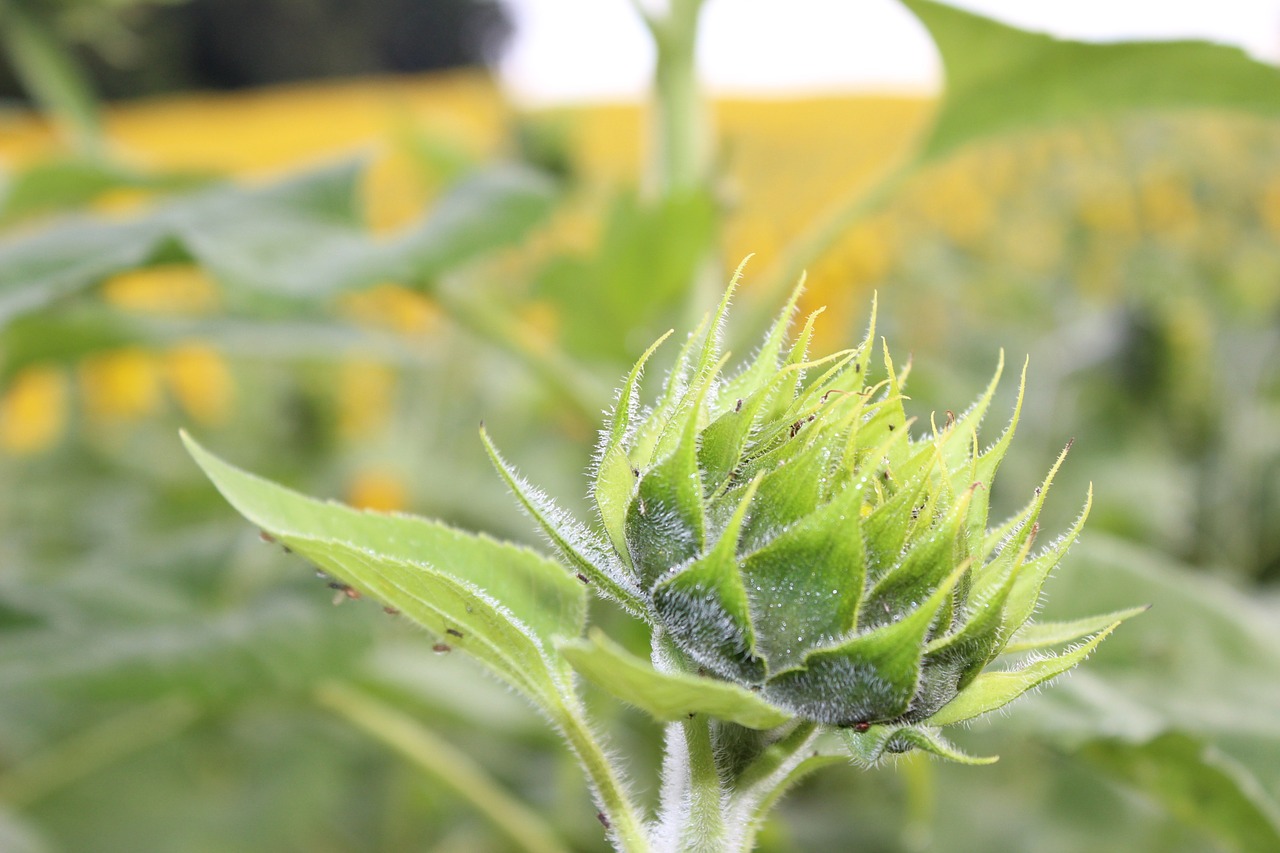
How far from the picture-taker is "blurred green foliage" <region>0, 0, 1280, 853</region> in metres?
0.88

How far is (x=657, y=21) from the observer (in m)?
1.09

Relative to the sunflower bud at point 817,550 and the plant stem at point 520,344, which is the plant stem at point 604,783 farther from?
the plant stem at point 520,344

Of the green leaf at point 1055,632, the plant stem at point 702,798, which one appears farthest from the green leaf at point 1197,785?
the plant stem at point 702,798

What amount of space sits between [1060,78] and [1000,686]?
0.78 m

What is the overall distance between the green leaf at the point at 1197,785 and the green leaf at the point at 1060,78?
21.9 inches

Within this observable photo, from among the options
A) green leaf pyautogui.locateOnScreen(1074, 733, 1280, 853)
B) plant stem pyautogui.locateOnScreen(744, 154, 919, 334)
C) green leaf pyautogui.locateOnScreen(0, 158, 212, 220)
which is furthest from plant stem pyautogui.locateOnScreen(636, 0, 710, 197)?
green leaf pyautogui.locateOnScreen(1074, 733, 1280, 853)

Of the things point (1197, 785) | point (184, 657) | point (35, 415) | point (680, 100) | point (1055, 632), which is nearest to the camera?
point (1055, 632)

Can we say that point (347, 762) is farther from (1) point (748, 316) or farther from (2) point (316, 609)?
(1) point (748, 316)

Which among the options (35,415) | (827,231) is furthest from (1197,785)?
(35,415)

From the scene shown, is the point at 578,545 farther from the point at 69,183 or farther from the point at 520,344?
the point at 69,183

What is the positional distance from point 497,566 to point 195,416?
2123mm

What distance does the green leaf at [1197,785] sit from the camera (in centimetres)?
68

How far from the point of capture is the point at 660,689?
0.36 m

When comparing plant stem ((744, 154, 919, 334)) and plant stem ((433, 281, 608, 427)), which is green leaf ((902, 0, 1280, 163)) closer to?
plant stem ((744, 154, 919, 334))
